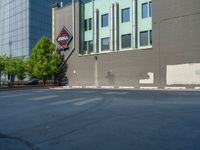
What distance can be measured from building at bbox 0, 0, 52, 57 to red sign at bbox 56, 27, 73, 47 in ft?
101

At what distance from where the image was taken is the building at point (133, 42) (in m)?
24.5

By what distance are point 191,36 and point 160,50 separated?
158 inches

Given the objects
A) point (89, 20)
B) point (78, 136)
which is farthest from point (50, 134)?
point (89, 20)

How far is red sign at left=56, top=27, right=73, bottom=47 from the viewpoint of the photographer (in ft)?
120

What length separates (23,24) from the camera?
66500mm

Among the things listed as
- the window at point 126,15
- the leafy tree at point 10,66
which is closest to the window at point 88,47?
the window at point 126,15

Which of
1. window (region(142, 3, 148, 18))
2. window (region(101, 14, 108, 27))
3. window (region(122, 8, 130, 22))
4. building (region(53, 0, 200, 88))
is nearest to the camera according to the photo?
building (region(53, 0, 200, 88))

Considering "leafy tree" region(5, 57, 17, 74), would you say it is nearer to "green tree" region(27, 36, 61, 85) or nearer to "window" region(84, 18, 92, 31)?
"green tree" region(27, 36, 61, 85)

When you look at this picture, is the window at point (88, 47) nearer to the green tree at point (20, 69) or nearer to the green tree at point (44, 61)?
the green tree at point (44, 61)

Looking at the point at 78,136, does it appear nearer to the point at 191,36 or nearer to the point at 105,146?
the point at 105,146

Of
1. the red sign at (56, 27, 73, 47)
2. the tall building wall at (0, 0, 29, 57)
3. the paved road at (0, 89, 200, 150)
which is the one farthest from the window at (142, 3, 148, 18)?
the tall building wall at (0, 0, 29, 57)

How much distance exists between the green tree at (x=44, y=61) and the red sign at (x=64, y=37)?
1963 mm

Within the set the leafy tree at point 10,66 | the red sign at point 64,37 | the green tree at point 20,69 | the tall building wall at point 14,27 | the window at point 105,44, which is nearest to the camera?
the window at point 105,44

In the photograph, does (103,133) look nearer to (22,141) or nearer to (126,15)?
(22,141)
